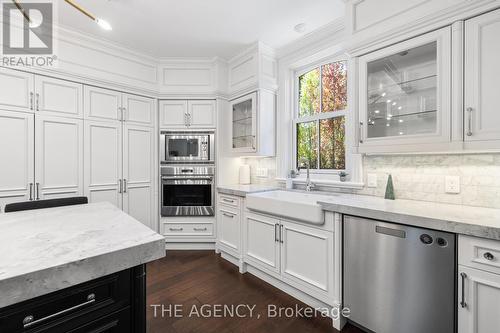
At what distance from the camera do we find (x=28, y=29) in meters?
2.36

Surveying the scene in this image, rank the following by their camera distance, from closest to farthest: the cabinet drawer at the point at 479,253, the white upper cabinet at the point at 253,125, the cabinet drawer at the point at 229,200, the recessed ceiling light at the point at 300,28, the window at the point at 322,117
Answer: the cabinet drawer at the point at 479,253 < the recessed ceiling light at the point at 300,28 < the window at the point at 322,117 < the cabinet drawer at the point at 229,200 < the white upper cabinet at the point at 253,125

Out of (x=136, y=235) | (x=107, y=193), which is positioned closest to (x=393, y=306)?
(x=136, y=235)

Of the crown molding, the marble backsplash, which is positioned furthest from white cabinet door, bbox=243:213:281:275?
the crown molding

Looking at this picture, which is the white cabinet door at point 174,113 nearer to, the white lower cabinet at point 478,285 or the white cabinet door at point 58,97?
the white cabinet door at point 58,97

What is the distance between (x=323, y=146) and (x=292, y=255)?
133 centimetres

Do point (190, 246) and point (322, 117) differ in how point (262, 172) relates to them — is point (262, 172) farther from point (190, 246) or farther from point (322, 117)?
point (190, 246)

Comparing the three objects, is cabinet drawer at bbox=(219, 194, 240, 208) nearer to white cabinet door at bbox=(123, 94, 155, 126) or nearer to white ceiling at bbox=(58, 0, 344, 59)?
white cabinet door at bbox=(123, 94, 155, 126)

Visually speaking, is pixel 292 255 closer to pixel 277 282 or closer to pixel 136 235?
pixel 277 282

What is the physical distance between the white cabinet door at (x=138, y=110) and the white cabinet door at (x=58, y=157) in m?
0.55

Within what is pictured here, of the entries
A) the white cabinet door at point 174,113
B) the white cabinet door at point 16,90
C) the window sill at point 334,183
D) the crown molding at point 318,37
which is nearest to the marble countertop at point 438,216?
the window sill at point 334,183

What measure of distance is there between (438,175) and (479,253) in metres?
0.79

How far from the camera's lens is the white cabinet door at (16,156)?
2225mm

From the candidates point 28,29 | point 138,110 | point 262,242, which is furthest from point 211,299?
point 28,29

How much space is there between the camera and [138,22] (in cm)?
250
